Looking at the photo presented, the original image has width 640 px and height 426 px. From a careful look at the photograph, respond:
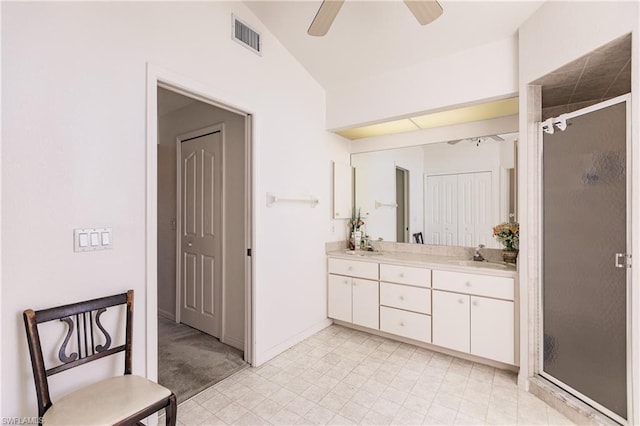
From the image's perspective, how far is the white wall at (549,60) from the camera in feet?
5.09

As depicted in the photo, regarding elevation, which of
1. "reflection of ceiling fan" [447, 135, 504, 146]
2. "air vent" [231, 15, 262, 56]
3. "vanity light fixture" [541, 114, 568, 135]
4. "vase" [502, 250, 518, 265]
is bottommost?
"vase" [502, 250, 518, 265]

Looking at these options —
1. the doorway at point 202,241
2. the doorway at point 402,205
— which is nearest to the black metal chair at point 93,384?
the doorway at point 202,241

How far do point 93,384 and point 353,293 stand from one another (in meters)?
2.28

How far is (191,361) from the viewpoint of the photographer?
103 inches

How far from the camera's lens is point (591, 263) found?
189 centimetres

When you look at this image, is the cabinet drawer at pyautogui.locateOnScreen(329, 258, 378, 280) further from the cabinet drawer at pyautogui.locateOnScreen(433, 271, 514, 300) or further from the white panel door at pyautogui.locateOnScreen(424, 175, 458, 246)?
the white panel door at pyautogui.locateOnScreen(424, 175, 458, 246)

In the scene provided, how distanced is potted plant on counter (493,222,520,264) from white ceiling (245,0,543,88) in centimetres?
155

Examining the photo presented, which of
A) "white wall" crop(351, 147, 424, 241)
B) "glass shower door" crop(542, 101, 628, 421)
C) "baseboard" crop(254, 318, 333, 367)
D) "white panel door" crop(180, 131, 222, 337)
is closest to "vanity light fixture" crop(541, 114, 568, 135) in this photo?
"glass shower door" crop(542, 101, 628, 421)

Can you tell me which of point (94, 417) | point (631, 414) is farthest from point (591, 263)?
point (94, 417)

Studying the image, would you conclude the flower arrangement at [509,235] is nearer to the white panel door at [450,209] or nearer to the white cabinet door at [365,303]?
the white panel door at [450,209]

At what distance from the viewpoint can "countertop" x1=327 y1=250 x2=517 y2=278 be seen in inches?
96.7

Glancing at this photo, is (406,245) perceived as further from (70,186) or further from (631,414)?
(70,186)

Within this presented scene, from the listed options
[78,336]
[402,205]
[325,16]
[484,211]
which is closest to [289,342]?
[78,336]

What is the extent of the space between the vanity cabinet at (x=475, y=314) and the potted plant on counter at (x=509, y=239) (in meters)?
0.35
